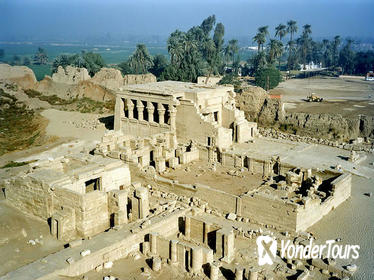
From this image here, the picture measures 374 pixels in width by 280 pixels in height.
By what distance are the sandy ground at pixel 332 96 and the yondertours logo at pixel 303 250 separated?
26905mm

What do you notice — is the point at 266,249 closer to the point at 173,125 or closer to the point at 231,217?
the point at 231,217

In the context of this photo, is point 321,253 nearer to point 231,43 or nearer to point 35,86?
point 35,86

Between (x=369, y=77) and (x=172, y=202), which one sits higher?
(x=369, y=77)

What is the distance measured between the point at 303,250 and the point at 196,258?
460 centimetres

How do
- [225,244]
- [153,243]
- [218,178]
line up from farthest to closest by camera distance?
[218,178] < [153,243] < [225,244]

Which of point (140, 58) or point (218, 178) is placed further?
A: point (140, 58)

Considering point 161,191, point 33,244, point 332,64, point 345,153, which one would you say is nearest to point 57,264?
point 33,244

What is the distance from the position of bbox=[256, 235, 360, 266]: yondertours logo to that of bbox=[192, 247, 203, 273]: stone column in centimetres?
252

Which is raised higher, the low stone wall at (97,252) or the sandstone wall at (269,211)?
the sandstone wall at (269,211)

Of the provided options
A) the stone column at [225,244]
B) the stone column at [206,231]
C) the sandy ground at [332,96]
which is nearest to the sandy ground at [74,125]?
the stone column at [206,231]

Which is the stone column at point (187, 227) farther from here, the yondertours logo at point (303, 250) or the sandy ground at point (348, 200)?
the sandy ground at point (348, 200)

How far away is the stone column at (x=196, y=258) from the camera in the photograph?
621 inches

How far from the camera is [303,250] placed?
1712 cm

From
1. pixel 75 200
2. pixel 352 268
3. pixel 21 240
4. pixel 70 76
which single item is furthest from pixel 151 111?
pixel 70 76
